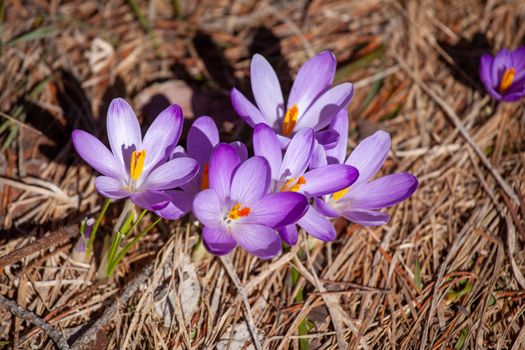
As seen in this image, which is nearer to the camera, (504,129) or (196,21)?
(504,129)

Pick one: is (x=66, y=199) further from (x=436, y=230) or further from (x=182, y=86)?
(x=436, y=230)

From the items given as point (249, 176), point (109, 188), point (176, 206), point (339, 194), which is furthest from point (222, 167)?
Answer: point (339, 194)

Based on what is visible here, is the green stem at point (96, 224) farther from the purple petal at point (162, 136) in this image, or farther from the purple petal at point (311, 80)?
the purple petal at point (311, 80)

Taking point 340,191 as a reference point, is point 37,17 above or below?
above

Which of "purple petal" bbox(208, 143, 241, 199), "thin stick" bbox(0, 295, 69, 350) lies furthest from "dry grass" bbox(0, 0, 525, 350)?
"purple petal" bbox(208, 143, 241, 199)

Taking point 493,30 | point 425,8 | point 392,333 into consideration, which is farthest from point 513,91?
point 392,333

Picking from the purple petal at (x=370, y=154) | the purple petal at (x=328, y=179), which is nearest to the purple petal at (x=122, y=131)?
the purple petal at (x=328, y=179)

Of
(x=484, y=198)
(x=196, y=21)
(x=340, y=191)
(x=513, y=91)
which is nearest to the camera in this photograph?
(x=340, y=191)
